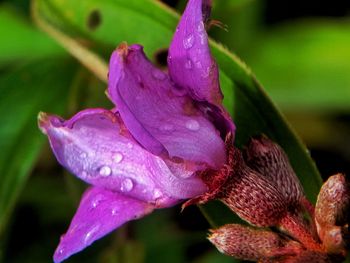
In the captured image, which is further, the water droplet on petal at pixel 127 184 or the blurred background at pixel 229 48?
the blurred background at pixel 229 48

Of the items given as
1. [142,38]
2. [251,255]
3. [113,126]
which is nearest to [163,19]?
[142,38]

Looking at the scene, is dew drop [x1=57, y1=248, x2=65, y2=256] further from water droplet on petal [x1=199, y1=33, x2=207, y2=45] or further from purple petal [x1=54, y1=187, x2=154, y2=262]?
water droplet on petal [x1=199, y1=33, x2=207, y2=45]

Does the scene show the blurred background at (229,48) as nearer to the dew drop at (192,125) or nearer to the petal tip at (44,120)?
the petal tip at (44,120)

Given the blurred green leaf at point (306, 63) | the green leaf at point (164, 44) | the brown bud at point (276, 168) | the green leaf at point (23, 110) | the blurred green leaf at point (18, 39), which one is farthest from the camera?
the blurred green leaf at point (18, 39)

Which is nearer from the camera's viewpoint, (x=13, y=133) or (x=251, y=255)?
(x=251, y=255)

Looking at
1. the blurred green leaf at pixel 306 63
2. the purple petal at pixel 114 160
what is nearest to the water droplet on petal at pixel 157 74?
the purple petal at pixel 114 160

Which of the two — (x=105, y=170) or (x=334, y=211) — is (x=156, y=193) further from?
(x=334, y=211)

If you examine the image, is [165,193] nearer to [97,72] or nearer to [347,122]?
[97,72]
